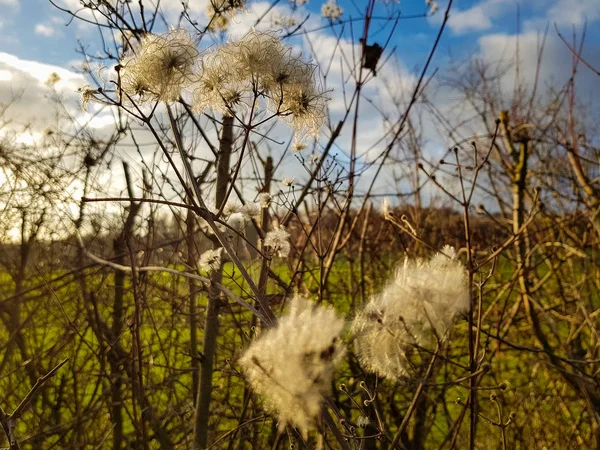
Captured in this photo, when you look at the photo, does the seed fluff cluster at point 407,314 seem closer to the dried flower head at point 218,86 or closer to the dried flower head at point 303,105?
the dried flower head at point 303,105

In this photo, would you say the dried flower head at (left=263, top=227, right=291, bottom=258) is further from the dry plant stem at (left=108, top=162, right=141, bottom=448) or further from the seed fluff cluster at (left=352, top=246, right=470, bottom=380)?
the dry plant stem at (left=108, top=162, right=141, bottom=448)

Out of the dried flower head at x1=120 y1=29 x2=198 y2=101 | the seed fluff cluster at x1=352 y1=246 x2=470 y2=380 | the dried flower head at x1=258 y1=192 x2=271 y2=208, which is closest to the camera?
the seed fluff cluster at x1=352 y1=246 x2=470 y2=380

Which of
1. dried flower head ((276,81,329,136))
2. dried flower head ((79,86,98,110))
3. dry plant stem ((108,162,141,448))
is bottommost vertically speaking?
dry plant stem ((108,162,141,448))

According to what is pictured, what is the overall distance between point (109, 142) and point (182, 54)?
2.37 metres

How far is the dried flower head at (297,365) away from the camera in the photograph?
84 centimetres

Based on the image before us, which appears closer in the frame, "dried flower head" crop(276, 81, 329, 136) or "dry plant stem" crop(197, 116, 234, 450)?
"dried flower head" crop(276, 81, 329, 136)

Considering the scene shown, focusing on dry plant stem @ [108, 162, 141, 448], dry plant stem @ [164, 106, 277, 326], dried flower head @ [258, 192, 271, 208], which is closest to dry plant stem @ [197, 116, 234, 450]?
dried flower head @ [258, 192, 271, 208]

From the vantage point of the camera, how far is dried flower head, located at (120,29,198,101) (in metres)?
1.20

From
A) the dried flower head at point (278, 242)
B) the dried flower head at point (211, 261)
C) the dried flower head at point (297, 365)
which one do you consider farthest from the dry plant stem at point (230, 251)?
the dried flower head at point (211, 261)

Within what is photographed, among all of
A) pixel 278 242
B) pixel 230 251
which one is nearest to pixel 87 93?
pixel 230 251

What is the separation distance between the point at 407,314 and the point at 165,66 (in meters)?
0.74

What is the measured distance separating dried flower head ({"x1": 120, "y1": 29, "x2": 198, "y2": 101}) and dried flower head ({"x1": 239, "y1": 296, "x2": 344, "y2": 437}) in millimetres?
600

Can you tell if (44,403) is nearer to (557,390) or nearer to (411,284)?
(411,284)

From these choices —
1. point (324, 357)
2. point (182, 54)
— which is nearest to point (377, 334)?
point (324, 357)
